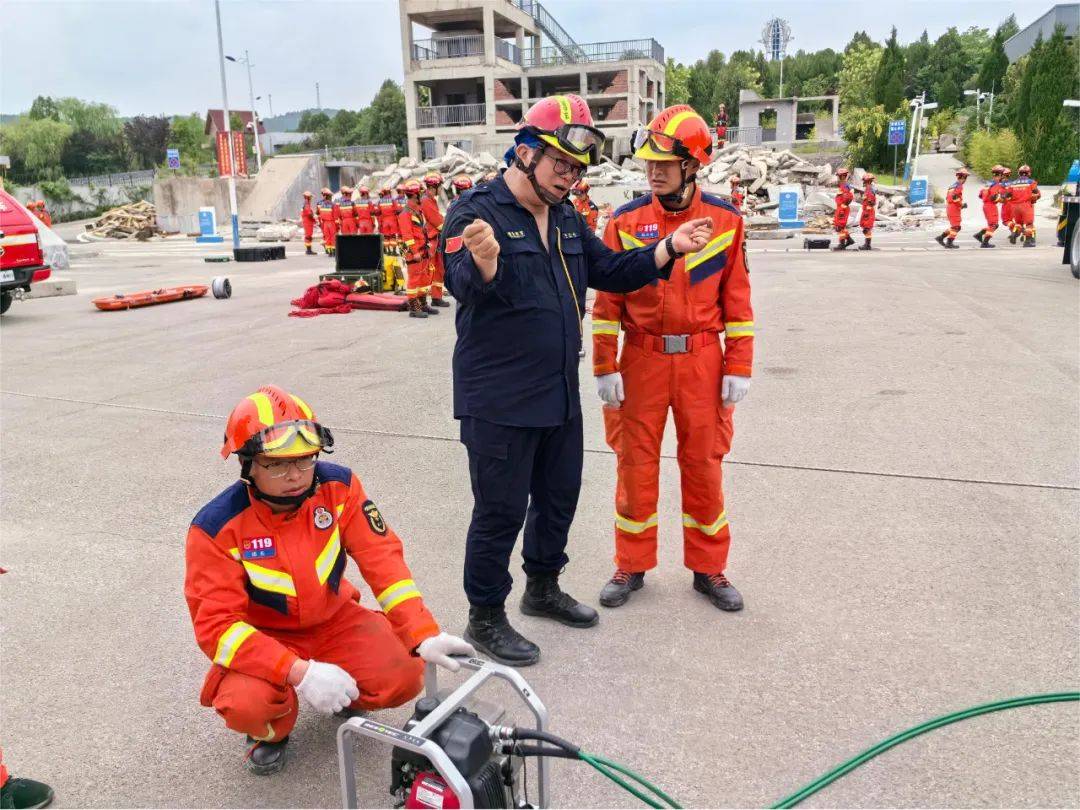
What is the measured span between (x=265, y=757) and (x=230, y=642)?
0.48 meters

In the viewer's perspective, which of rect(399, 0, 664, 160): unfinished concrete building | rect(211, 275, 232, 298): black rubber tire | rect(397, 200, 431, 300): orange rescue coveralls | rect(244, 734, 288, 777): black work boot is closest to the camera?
rect(244, 734, 288, 777): black work boot

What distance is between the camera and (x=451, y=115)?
52688 mm

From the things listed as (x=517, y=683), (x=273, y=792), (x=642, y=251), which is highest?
(x=642, y=251)

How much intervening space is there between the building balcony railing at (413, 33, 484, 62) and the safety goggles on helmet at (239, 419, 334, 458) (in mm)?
53698

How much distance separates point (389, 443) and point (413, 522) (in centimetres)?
156

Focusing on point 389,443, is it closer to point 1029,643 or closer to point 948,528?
point 948,528

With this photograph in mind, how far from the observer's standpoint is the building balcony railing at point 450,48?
51469 mm

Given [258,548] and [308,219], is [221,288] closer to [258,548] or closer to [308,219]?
[308,219]

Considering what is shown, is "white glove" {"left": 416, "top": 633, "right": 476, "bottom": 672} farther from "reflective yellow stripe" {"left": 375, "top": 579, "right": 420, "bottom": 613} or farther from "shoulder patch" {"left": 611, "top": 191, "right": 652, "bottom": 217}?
"shoulder patch" {"left": 611, "top": 191, "right": 652, "bottom": 217}

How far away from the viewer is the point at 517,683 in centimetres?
204

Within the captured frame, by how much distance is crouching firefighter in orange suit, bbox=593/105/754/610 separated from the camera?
11.2 feet

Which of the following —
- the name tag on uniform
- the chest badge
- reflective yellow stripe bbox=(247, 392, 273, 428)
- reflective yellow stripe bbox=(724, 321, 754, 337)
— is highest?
reflective yellow stripe bbox=(724, 321, 754, 337)

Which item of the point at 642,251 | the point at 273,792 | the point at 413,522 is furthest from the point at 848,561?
the point at 273,792

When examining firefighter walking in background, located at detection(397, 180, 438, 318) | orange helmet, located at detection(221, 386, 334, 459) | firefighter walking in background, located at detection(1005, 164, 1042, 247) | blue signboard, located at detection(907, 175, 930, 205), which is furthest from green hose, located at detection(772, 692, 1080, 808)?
blue signboard, located at detection(907, 175, 930, 205)
